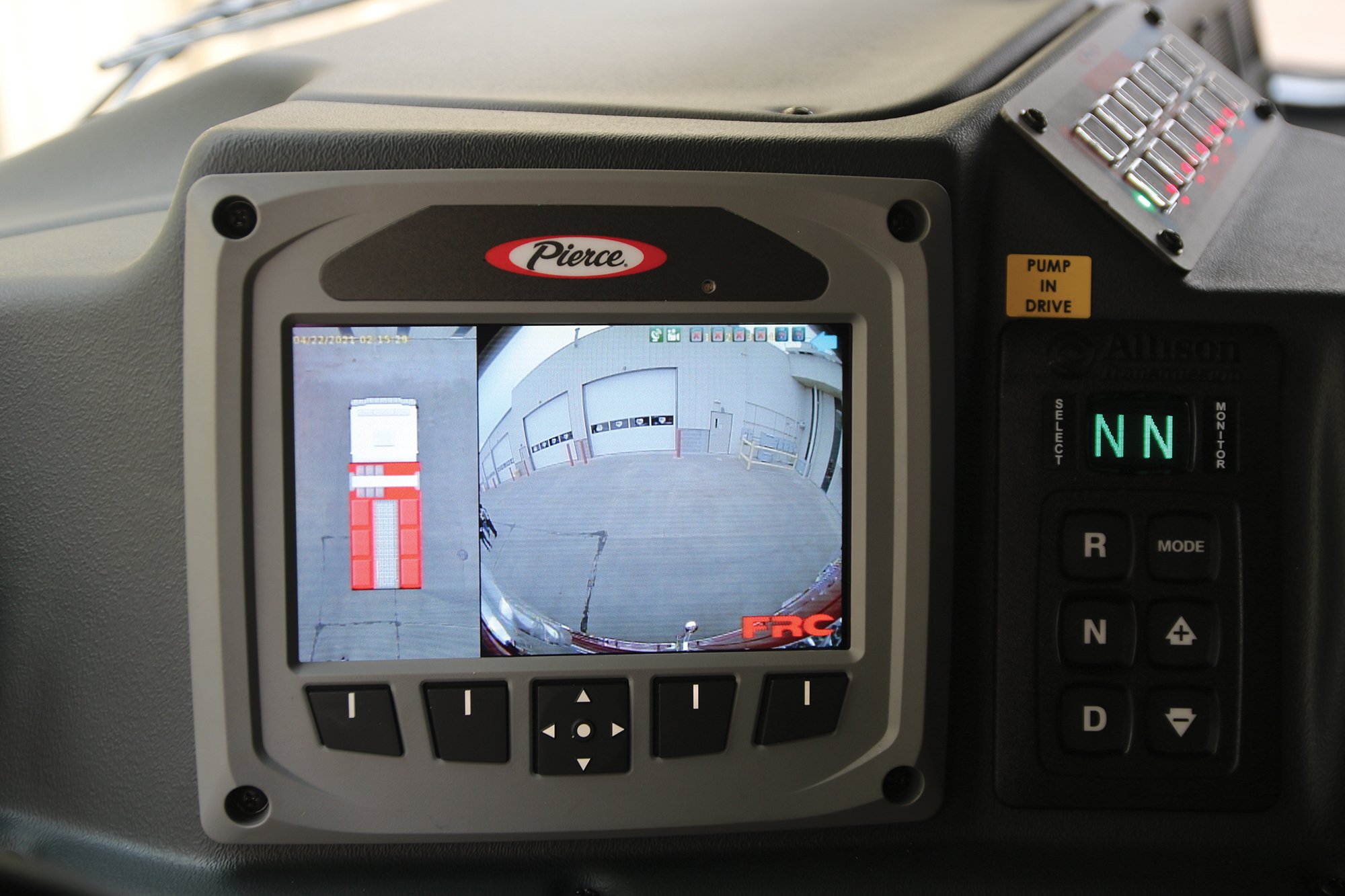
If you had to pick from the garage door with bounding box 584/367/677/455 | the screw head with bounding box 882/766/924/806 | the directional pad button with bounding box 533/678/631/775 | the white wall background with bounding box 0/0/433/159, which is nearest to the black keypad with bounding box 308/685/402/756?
the directional pad button with bounding box 533/678/631/775

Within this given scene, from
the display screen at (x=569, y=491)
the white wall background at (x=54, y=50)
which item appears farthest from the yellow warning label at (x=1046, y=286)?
the white wall background at (x=54, y=50)

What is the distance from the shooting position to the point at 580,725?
28.7 inches

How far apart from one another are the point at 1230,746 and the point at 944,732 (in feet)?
0.74

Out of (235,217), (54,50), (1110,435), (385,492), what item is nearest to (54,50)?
(54,50)

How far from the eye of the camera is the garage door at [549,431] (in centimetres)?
72

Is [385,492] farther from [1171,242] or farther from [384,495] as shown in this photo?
[1171,242]

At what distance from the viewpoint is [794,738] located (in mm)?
745

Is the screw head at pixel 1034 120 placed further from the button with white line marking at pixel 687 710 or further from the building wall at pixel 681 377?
the button with white line marking at pixel 687 710

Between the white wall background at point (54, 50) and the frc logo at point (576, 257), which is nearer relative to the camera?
the frc logo at point (576, 257)

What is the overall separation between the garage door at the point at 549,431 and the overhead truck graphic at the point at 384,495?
0.28 feet

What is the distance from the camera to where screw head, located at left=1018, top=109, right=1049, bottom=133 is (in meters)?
0.78

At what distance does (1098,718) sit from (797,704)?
0.78ft

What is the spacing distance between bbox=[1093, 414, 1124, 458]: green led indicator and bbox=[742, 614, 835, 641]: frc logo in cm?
25

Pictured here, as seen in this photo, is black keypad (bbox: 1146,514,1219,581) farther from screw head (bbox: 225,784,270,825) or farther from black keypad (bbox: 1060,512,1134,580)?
screw head (bbox: 225,784,270,825)
